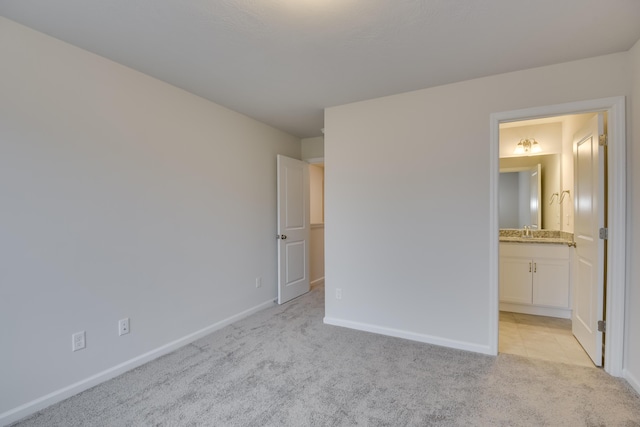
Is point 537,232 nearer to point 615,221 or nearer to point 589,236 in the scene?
point 589,236

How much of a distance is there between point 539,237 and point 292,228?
3092mm

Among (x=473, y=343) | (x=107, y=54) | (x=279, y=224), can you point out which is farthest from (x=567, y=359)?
(x=107, y=54)

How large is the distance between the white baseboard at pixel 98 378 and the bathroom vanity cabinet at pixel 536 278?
3.25m

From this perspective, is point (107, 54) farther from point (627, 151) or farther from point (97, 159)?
point (627, 151)

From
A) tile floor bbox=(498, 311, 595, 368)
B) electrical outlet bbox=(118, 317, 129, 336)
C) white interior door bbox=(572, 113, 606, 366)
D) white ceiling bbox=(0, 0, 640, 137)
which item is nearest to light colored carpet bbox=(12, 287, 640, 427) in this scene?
tile floor bbox=(498, 311, 595, 368)

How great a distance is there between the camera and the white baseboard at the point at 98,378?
5.63ft

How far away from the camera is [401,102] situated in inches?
110

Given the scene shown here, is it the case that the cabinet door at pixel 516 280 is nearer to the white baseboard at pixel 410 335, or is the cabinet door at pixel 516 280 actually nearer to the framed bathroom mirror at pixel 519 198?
the framed bathroom mirror at pixel 519 198

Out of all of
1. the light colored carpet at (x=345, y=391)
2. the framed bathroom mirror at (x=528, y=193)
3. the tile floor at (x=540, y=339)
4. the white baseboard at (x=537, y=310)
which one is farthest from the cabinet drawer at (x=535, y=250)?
the light colored carpet at (x=345, y=391)

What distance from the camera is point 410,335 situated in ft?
9.09

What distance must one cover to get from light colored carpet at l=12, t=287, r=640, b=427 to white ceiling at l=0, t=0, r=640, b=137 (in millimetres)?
2307

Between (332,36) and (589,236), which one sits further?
(589,236)

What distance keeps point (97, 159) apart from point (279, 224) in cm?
208

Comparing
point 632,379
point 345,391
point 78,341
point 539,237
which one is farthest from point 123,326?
point 539,237
